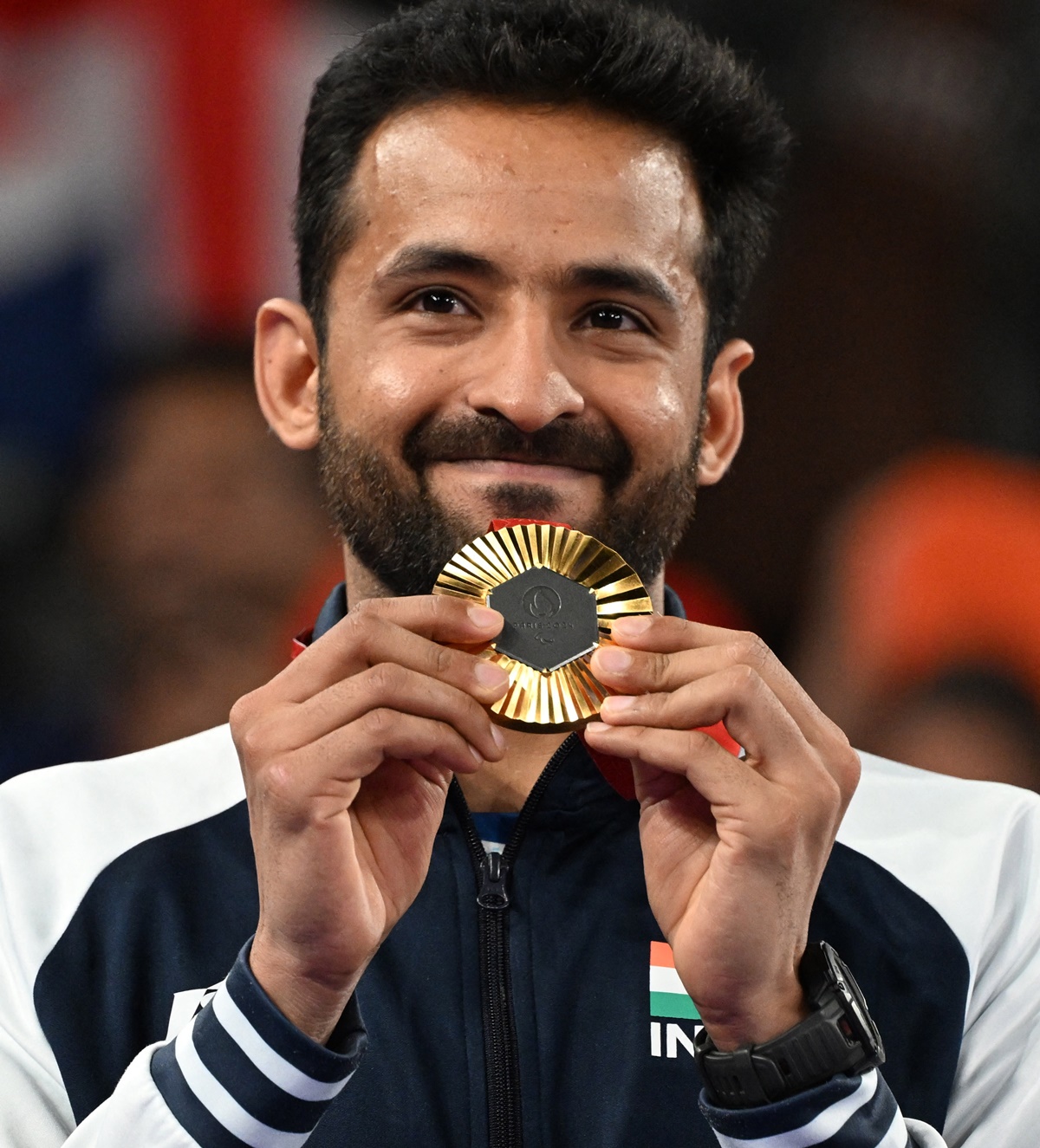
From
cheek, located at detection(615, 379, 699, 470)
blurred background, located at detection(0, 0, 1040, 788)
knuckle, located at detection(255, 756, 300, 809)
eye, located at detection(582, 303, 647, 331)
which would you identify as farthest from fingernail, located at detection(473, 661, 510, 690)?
blurred background, located at detection(0, 0, 1040, 788)

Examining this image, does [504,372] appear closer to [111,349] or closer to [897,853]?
[897,853]

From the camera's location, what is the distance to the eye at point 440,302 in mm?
2213

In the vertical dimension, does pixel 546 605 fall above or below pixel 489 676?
above

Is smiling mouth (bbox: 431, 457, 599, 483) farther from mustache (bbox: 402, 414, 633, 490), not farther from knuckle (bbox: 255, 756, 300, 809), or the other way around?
knuckle (bbox: 255, 756, 300, 809)

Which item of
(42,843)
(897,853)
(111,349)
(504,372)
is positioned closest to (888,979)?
(897,853)

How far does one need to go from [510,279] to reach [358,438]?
317 mm

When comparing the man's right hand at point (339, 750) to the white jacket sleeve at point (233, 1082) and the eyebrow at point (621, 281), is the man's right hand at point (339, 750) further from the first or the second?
the eyebrow at point (621, 281)

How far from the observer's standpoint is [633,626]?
161 centimetres

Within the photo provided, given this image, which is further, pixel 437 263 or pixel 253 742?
pixel 437 263

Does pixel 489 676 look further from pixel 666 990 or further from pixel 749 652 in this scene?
pixel 666 990

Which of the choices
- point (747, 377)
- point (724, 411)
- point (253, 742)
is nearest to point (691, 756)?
point (253, 742)

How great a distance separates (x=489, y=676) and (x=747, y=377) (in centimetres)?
225

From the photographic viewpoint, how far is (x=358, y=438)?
7.34ft

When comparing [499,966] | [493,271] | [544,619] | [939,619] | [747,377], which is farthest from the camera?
[747,377]
